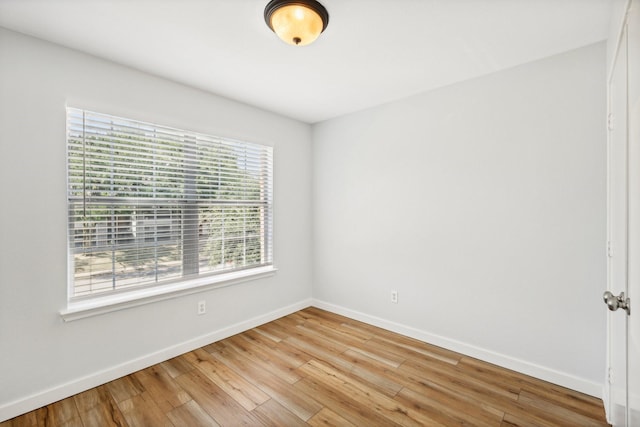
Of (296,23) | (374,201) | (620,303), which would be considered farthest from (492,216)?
(296,23)

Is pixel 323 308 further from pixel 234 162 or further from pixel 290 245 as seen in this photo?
pixel 234 162

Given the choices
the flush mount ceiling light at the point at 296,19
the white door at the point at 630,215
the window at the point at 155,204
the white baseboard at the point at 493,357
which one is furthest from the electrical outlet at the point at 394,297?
the flush mount ceiling light at the point at 296,19

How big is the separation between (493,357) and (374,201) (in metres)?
1.80

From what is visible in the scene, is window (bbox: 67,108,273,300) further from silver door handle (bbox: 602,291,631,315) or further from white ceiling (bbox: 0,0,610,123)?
silver door handle (bbox: 602,291,631,315)

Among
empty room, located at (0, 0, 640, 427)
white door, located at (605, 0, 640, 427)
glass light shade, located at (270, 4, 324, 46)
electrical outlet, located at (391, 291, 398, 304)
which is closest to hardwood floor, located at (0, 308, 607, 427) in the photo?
empty room, located at (0, 0, 640, 427)

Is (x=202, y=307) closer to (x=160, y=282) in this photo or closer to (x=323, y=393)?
(x=160, y=282)

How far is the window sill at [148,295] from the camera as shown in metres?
2.08

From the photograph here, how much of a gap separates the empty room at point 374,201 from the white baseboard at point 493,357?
15 millimetres

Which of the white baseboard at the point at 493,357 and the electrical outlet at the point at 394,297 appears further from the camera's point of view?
the electrical outlet at the point at 394,297

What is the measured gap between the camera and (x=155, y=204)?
98.7 inches

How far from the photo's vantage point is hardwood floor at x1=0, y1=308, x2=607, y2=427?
1.83 m

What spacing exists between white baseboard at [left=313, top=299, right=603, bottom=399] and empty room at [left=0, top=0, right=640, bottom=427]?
2 centimetres

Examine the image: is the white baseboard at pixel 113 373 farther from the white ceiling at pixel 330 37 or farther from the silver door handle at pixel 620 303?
the silver door handle at pixel 620 303

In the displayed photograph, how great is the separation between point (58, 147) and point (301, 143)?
2.42 metres
